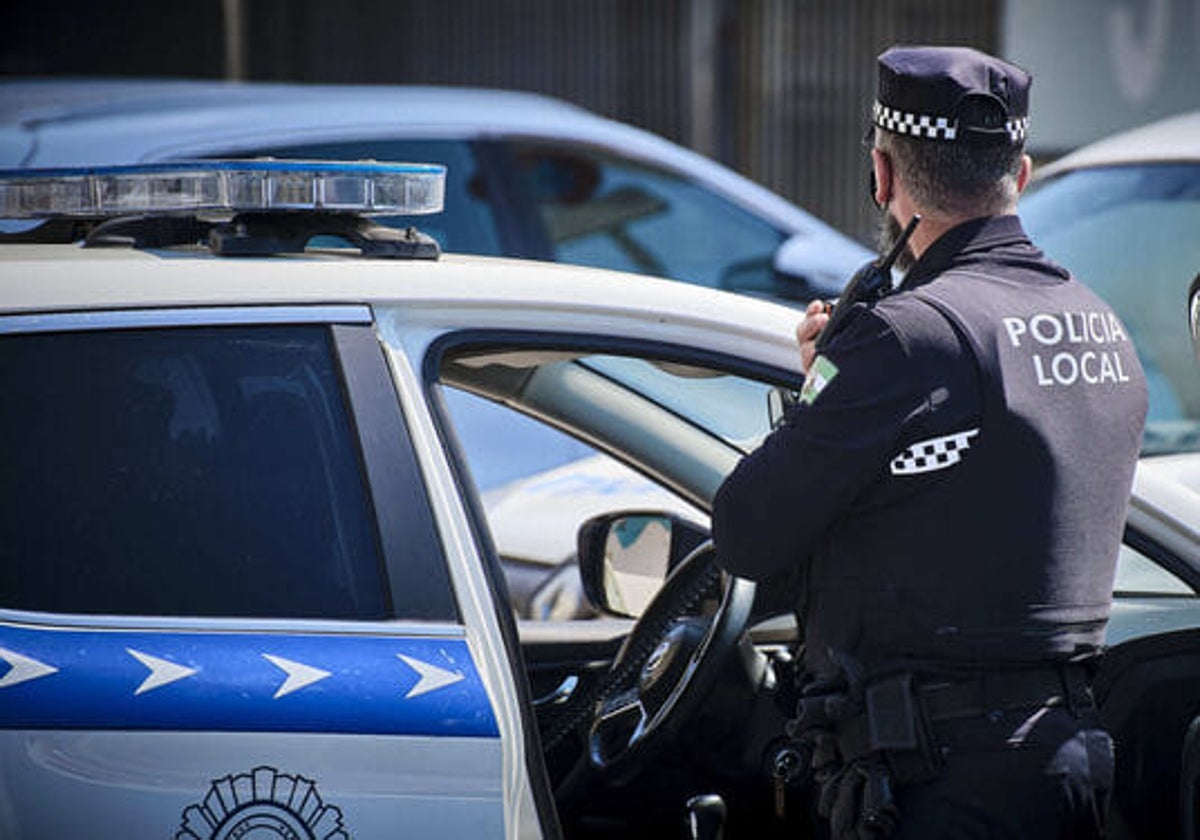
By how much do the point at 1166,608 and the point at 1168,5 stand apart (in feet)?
23.7

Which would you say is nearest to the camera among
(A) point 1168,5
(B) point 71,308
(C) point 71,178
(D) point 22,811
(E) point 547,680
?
(D) point 22,811

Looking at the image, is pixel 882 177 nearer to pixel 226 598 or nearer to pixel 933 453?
pixel 933 453

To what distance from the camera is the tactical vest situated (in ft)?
6.95

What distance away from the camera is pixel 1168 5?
9.14 m

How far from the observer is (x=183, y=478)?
216 centimetres

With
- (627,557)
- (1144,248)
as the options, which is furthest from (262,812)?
(1144,248)

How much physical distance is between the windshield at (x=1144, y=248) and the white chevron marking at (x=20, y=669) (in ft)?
11.1

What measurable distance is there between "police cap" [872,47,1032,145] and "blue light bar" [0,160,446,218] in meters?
0.58

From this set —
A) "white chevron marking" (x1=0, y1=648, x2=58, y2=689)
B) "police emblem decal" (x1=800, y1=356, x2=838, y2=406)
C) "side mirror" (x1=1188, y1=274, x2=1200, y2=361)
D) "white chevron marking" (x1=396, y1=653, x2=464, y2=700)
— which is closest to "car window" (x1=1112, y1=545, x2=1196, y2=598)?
"side mirror" (x1=1188, y1=274, x2=1200, y2=361)

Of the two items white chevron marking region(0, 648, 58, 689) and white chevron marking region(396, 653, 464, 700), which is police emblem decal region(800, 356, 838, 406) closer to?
white chevron marking region(396, 653, 464, 700)

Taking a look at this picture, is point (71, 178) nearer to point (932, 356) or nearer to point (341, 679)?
point (341, 679)

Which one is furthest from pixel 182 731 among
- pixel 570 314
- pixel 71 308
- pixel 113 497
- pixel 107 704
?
pixel 570 314

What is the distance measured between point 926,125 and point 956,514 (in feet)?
1.50

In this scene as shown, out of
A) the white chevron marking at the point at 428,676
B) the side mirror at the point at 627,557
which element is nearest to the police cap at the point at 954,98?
the white chevron marking at the point at 428,676
